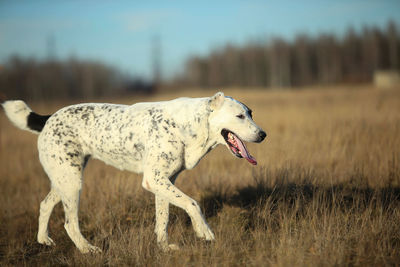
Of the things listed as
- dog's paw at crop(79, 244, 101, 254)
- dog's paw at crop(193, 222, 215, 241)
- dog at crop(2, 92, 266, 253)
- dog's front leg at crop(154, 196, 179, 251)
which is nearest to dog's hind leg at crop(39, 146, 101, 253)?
dog at crop(2, 92, 266, 253)

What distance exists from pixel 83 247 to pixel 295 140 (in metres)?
6.65

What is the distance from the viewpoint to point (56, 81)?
5650cm

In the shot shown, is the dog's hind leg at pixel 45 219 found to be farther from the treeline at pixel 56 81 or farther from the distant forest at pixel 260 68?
the distant forest at pixel 260 68

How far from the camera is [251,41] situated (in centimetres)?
7688

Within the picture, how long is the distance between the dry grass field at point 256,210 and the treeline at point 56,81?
4130 cm

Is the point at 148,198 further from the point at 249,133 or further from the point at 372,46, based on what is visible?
the point at 372,46

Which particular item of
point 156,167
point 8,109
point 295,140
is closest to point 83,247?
point 156,167

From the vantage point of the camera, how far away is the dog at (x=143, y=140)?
402 centimetres

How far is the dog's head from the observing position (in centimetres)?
401

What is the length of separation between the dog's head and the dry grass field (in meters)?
0.93

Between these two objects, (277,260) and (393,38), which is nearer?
(277,260)

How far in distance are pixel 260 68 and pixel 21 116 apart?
216ft

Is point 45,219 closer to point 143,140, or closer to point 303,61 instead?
point 143,140

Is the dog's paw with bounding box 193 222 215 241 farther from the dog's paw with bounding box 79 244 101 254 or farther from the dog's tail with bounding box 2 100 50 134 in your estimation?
the dog's tail with bounding box 2 100 50 134
